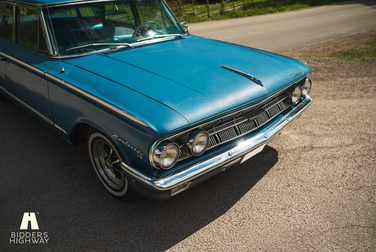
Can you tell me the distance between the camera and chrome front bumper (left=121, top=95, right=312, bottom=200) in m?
2.12

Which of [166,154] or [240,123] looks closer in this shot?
[166,154]

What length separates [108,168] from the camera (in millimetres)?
2848

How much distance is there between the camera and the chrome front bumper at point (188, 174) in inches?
83.4

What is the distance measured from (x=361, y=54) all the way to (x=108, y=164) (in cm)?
640

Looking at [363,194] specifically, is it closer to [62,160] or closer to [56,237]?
[56,237]

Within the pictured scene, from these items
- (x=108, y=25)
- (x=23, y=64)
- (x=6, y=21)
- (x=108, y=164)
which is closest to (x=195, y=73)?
(x=108, y=164)

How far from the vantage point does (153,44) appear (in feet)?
11.1

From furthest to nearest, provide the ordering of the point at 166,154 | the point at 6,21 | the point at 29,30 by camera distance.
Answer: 1. the point at 6,21
2. the point at 29,30
3. the point at 166,154

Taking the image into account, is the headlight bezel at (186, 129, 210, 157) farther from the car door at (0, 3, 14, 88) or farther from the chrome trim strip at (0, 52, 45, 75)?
the car door at (0, 3, 14, 88)

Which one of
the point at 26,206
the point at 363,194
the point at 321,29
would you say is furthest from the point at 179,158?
the point at 321,29

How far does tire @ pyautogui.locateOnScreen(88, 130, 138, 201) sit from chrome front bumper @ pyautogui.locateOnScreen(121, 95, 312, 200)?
0.39 metres

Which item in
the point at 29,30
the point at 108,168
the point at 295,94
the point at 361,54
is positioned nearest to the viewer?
the point at 108,168

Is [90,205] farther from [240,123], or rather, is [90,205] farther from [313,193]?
[313,193]

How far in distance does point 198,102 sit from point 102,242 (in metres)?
1.26
